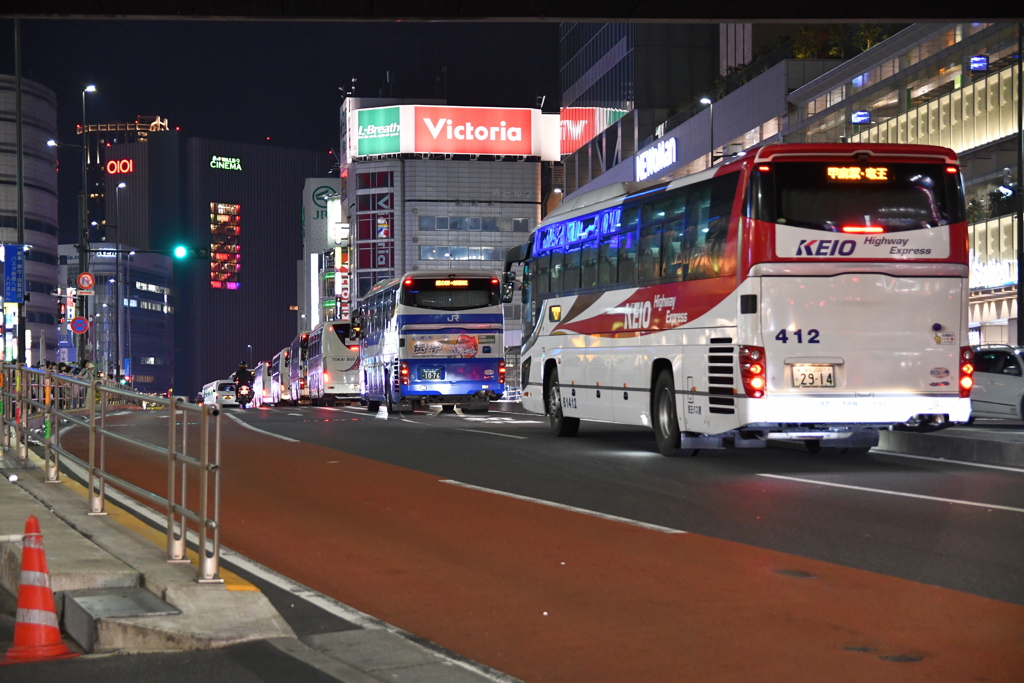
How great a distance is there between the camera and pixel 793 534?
34.3 feet

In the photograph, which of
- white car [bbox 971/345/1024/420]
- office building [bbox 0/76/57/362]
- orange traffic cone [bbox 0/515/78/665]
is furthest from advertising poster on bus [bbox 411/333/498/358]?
office building [bbox 0/76/57/362]

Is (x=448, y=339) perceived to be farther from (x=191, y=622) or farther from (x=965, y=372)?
(x=191, y=622)

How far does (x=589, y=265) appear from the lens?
21562 millimetres

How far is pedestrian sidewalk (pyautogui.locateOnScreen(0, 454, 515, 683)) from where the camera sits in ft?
19.8

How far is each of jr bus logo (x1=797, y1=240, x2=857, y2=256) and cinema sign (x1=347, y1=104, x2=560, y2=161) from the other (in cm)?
11340

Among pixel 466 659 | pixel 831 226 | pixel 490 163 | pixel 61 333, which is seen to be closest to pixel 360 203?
pixel 490 163

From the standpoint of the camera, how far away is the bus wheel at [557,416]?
23.0 metres

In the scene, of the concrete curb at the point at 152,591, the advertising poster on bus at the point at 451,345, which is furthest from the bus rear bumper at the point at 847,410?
the advertising poster on bus at the point at 451,345

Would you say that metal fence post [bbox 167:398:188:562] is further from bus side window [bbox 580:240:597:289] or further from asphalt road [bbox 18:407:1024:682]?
bus side window [bbox 580:240:597:289]

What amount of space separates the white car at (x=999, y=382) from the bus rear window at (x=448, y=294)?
12.9 m

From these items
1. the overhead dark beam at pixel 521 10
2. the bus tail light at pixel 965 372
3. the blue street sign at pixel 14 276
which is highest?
the overhead dark beam at pixel 521 10

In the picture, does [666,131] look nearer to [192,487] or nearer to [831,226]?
[831,226]

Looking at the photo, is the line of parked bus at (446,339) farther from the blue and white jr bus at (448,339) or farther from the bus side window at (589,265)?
the bus side window at (589,265)

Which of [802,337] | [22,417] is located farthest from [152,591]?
[802,337]
